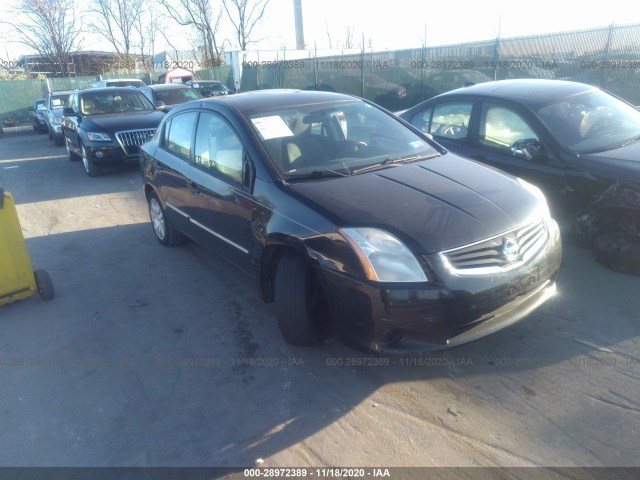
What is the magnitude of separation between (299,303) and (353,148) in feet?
4.86

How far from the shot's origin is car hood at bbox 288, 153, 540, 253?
311cm

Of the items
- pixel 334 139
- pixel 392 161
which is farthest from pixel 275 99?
pixel 392 161

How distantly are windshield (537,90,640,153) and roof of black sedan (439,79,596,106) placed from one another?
99mm

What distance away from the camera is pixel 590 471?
2549 mm

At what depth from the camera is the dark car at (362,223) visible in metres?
3.01

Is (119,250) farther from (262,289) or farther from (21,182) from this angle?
(21,182)

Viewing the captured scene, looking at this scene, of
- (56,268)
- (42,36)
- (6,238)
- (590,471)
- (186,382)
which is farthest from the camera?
(42,36)

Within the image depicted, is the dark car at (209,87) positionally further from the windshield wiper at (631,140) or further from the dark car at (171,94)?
the windshield wiper at (631,140)

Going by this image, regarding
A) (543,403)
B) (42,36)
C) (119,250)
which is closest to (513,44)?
(119,250)

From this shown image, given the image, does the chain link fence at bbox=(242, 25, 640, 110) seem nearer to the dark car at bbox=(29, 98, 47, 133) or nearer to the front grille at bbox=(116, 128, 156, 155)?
the front grille at bbox=(116, 128, 156, 155)

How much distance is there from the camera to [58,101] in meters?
16.6

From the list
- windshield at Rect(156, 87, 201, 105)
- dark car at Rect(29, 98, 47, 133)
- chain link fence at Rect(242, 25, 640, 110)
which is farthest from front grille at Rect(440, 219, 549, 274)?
dark car at Rect(29, 98, 47, 133)

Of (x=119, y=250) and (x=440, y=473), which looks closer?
(x=440, y=473)

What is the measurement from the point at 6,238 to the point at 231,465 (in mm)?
3196
